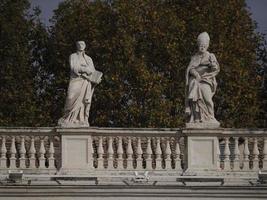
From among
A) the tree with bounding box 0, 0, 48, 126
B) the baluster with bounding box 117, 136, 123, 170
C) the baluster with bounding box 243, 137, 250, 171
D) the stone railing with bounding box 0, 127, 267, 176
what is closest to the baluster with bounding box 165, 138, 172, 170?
the stone railing with bounding box 0, 127, 267, 176

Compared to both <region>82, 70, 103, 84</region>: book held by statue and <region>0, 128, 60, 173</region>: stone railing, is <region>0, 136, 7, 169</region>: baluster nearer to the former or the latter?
<region>0, 128, 60, 173</region>: stone railing

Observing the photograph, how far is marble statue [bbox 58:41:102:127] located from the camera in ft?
85.4

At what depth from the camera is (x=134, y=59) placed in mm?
45656

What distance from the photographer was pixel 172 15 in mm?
46688

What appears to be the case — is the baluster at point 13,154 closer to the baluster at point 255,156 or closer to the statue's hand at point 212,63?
the statue's hand at point 212,63

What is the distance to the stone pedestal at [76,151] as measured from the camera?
26031 millimetres

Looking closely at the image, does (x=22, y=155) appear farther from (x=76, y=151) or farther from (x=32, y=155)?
(x=76, y=151)

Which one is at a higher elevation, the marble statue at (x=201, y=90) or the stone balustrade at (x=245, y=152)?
the marble statue at (x=201, y=90)

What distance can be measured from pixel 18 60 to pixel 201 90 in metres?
22.8

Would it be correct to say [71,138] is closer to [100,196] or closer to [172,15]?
[100,196]

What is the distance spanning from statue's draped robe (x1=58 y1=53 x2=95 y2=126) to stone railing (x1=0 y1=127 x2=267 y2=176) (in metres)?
0.22

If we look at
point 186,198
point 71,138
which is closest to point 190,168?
point 186,198

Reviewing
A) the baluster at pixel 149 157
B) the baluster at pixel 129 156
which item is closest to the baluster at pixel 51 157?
the baluster at pixel 129 156

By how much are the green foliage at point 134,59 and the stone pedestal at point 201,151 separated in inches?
659
